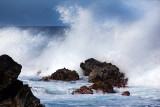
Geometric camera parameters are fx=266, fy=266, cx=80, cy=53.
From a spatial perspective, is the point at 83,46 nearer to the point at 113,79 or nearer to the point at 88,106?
the point at 113,79

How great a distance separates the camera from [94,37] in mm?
31531

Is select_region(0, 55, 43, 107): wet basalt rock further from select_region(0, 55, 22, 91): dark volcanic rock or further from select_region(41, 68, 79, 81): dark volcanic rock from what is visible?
select_region(41, 68, 79, 81): dark volcanic rock

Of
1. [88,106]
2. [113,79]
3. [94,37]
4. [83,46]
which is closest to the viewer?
[88,106]

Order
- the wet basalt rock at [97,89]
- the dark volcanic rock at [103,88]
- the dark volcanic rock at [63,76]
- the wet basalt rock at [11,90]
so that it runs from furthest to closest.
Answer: the dark volcanic rock at [63,76]
the dark volcanic rock at [103,88]
the wet basalt rock at [97,89]
the wet basalt rock at [11,90]

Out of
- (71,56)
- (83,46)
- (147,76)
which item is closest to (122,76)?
(147,76)

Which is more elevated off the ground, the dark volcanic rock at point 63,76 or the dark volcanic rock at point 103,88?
the dark volcanic rock at point 63,76

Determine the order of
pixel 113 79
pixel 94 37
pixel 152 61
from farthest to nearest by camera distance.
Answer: pixel 94 37
pixel 152 61
pixel 113 79

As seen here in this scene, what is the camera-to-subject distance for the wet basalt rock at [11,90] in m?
5.22

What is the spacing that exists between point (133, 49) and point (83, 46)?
763 centimetres

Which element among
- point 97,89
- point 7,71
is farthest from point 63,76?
point 7,71

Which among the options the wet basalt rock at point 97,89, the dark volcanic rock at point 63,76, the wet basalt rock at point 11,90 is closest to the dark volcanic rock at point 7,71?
the wet basalt rock at point 11,90

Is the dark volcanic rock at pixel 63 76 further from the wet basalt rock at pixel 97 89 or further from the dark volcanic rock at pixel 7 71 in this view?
the dark volcanic rock at pixel 7 71

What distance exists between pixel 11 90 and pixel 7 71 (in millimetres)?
412

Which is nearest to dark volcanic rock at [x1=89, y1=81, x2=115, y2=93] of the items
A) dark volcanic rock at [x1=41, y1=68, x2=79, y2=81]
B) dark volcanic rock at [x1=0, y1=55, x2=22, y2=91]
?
dark volcanic rock at [x1=41, y1=68, x2=79, y2=81]
